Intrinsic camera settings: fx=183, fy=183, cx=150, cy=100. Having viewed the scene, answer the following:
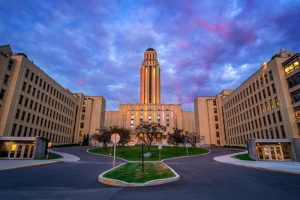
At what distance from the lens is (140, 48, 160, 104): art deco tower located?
450ft

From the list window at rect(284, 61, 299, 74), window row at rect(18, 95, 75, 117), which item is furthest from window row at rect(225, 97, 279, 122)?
window row at rect(18, 95, 75, 117)

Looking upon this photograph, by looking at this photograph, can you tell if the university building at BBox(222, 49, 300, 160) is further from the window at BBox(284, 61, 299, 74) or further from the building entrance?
the building entrance

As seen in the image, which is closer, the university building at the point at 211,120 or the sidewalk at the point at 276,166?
the sidewalk at the point at 276,166

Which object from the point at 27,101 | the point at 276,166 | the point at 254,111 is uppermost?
the point at 27,101

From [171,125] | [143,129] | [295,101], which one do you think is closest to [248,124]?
[295,101]

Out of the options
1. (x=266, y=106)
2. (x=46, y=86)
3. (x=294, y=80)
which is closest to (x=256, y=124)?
(x=266, y=106)

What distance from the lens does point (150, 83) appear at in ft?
468

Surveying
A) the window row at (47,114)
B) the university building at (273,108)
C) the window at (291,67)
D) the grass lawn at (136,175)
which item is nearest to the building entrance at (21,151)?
the window row at (47,114)

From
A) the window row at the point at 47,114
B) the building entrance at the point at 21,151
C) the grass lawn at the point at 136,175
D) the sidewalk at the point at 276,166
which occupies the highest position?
the window row at the point at 47,114

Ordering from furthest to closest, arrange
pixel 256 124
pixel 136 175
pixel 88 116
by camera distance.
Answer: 1. pixel 88 116
2. pixel 256 124
3. pixel 136 175

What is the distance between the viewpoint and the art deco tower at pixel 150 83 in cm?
13725

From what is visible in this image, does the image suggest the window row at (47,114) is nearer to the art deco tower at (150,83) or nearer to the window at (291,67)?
the window at (291,67)

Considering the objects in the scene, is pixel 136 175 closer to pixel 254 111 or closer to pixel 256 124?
pixel 256 124

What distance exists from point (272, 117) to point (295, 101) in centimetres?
775
